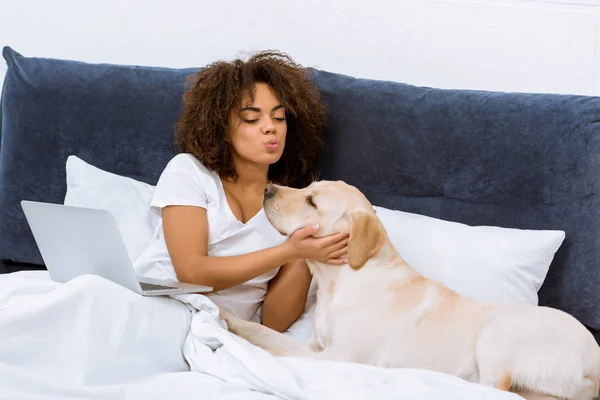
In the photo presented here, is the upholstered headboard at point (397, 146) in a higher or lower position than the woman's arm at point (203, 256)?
higher

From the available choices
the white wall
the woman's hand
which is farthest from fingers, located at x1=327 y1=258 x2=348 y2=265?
the white wall

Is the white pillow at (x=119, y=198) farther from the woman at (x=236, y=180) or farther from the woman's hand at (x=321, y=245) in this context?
the woman's hand at (x=321, y=245)

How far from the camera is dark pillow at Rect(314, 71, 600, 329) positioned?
8.16 feet

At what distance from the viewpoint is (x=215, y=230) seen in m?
2.50

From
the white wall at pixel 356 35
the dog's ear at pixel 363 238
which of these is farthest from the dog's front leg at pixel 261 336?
the white wall at pixel 356 35

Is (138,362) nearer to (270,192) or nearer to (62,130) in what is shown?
(270,192)

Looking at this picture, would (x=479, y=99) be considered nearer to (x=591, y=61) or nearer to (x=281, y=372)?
(x=591, y=61)

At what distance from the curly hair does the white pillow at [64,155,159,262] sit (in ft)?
0.79

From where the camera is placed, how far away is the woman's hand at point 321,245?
2.24m

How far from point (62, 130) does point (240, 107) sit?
2.43ft

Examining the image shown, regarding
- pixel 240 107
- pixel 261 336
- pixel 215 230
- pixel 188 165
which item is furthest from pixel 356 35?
pixel 261 336

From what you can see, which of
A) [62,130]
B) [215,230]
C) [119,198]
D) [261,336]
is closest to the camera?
[261,336]

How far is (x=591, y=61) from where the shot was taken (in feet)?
→ 9.59

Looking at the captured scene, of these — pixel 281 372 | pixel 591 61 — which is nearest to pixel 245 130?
pixel 281 372
